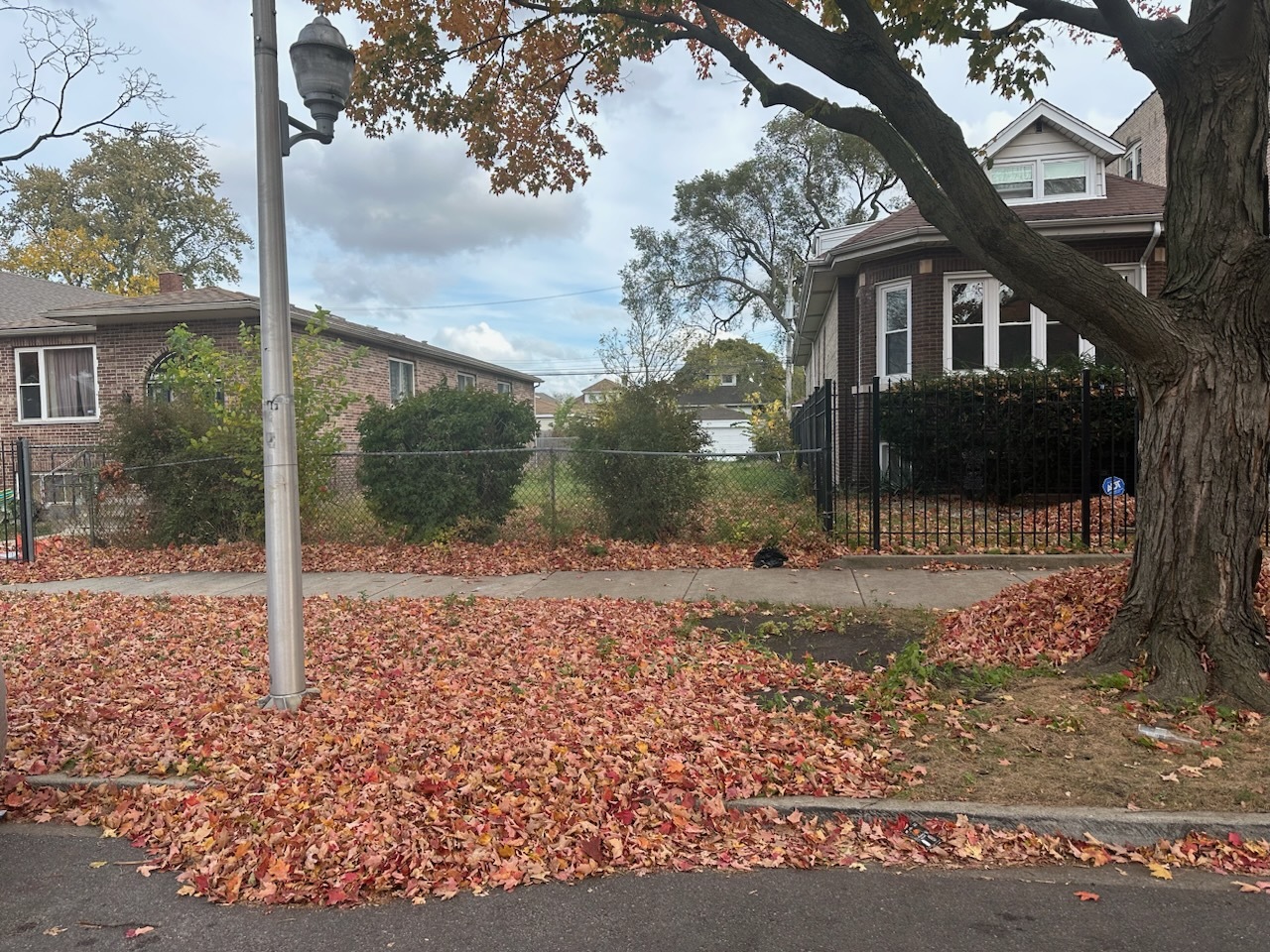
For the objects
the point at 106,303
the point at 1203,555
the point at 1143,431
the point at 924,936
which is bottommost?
the point at 924,936

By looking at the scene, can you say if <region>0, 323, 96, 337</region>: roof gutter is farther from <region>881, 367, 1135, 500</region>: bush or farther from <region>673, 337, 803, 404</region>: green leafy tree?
<region>673, 337, 803, 404</region>: green leafy tree

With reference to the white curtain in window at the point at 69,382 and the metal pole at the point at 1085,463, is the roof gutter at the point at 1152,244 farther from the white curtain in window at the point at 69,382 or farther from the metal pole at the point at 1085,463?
the white curtain in window at the point at 69,382

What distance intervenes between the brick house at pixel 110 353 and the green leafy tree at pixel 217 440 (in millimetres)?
3866

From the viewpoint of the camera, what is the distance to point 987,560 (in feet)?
29.1

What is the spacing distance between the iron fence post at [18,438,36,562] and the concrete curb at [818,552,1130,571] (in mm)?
10001

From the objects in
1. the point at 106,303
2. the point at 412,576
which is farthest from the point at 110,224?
the point at 412,576

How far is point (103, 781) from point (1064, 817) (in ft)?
14.2

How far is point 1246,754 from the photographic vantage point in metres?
3.81

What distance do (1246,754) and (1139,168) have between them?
26.5 m

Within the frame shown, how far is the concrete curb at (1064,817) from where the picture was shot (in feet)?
10.8

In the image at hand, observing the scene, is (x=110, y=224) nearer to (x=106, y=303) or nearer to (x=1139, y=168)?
(x=106, y=303)

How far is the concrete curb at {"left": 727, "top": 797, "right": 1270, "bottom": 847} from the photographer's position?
3.30 meters

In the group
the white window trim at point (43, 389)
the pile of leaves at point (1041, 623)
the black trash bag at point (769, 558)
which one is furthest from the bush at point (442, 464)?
the white window trim at point (43, 389)

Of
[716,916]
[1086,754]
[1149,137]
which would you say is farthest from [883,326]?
[1149,137]
